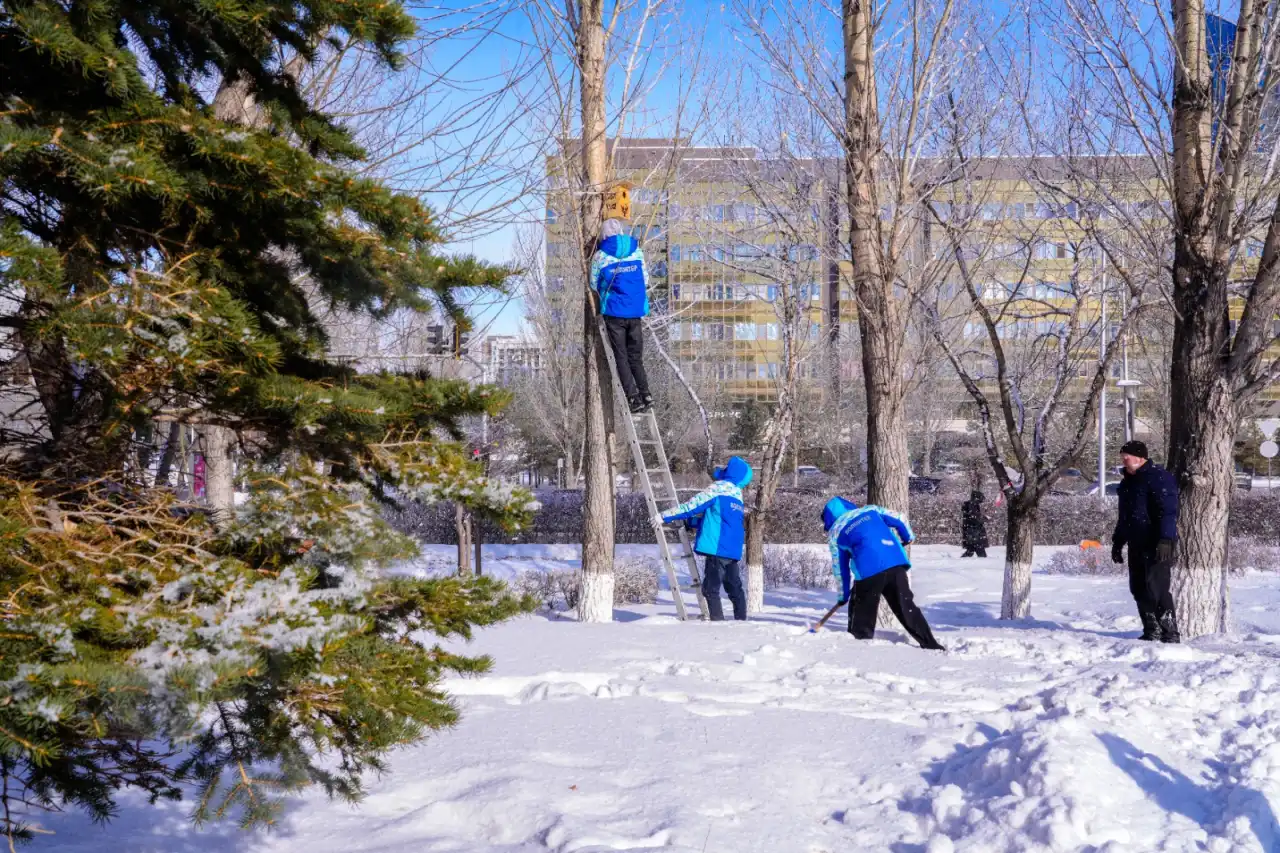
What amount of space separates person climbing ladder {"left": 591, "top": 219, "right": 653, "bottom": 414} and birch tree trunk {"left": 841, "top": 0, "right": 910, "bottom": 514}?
94.6 inches

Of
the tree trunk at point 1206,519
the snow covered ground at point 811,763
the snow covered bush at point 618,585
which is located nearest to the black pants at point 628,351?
the snow covered ground at point 811,763

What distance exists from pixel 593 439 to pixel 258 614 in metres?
6.54

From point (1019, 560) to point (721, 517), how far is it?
398 cm

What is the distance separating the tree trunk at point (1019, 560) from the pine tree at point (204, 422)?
367 inches

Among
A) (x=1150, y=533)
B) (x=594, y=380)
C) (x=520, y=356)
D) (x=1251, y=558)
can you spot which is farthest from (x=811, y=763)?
(x=520, y=356)

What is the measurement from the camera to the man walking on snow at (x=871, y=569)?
26.7 ft

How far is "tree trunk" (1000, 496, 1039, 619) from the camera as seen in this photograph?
37.9 feet

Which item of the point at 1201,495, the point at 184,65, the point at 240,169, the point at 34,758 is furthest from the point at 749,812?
the point at 1201,495

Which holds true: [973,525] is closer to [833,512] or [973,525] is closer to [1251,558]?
[1251,558]

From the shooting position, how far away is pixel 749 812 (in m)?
4.15

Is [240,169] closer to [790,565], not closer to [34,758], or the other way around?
[34,758]

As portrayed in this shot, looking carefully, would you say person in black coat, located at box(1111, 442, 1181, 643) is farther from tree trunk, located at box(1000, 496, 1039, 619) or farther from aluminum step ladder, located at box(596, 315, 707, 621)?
aluminum step ladder, located at box(596, 315, 707, 621)

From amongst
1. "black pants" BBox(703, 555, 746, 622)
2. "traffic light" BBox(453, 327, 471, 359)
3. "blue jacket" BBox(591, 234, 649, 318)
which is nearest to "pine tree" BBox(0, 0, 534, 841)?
"traffic light" BBox(453, 327, 471, 359)

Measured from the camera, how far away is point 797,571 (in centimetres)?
1633
